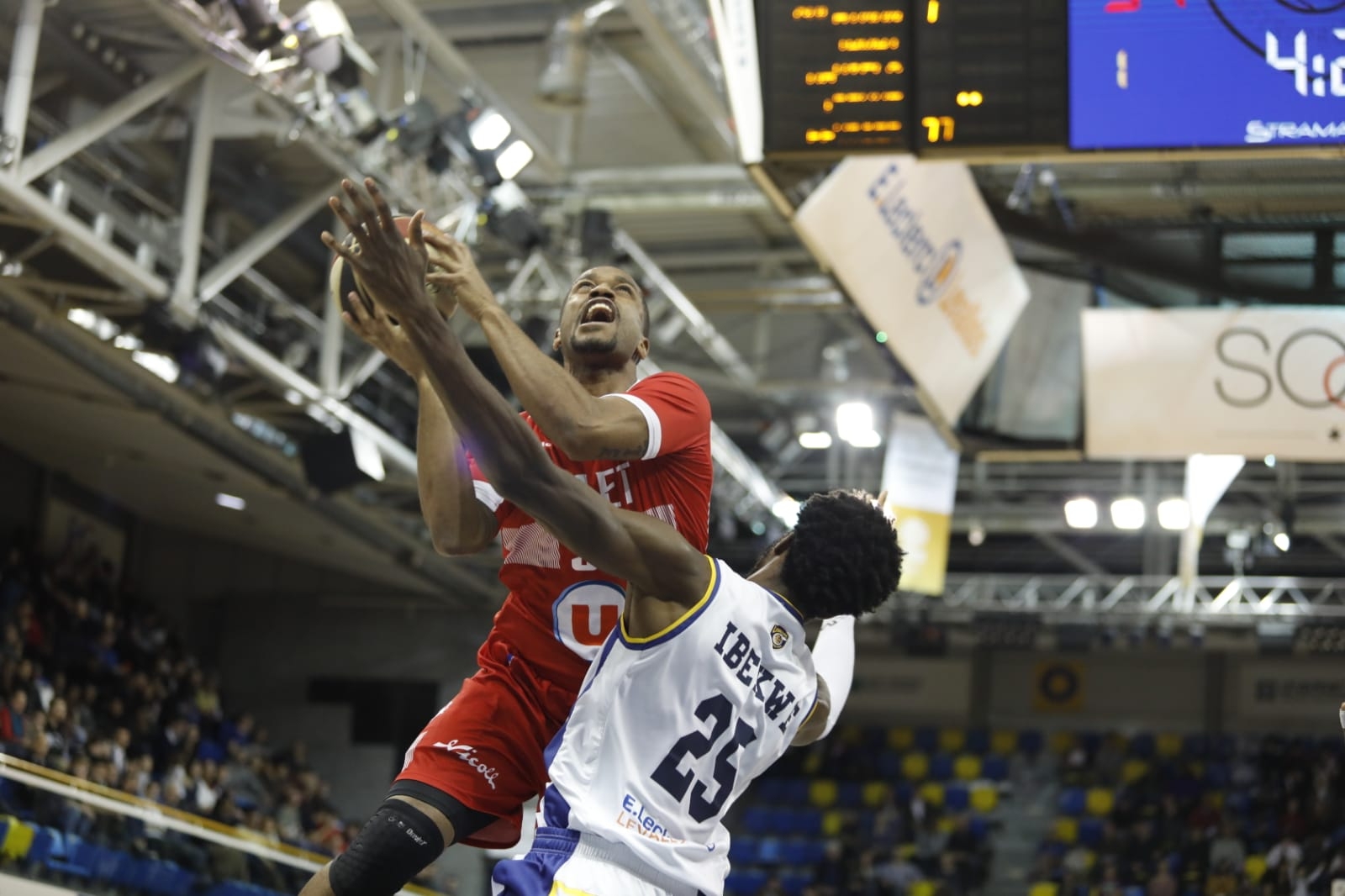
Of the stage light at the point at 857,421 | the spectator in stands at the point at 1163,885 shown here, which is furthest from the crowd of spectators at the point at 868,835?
the stage light at the point at 857,421

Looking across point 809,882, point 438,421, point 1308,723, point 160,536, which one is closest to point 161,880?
point 438,421

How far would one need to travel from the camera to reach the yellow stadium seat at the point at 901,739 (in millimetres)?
25906

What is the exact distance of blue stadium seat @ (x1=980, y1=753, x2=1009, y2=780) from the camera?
982 inches

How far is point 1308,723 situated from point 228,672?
15.7 metres

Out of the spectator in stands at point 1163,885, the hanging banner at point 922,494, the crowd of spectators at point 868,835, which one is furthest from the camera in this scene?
the crowd of spectators at point 868,835

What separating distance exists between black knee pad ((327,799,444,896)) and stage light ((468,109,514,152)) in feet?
29.3

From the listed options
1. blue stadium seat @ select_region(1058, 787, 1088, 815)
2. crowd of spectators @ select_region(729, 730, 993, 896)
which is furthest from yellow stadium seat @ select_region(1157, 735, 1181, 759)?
crowd of spectators @ select_region(729, 730, 993, 896)

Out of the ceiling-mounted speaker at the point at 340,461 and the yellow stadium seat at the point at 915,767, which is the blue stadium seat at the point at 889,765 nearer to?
the yellow stadium seat at the point at 915,767

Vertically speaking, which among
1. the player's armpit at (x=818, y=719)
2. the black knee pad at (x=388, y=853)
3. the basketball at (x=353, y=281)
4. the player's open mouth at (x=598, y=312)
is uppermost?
the player's open mouth at (x=598, y=312)

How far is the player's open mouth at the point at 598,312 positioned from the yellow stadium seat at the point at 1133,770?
2164cm

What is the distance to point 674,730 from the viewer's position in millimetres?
3174

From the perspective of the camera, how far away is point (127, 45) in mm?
12750

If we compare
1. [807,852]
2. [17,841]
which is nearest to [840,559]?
[17,841]

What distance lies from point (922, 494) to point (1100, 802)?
11.9 metres
